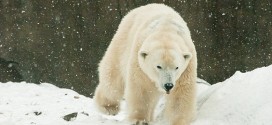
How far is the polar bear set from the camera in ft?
14.9

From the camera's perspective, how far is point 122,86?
6055mm

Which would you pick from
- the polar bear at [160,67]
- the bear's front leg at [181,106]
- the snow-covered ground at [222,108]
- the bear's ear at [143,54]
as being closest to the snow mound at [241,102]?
the snow-covered ground at [222,108]

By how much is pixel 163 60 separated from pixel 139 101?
0.70 metres

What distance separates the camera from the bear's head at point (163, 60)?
446cm

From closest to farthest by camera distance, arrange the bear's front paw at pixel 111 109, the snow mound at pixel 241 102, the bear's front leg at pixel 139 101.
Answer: the snow mound at pixel 241 102, the bear's front leg at pixel 139 101, the bear's front paw at pixel 111 109

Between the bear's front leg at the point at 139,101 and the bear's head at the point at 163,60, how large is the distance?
0.22 m

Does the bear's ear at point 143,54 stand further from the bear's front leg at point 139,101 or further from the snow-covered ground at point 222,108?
the snow-covered ground at point 222,108

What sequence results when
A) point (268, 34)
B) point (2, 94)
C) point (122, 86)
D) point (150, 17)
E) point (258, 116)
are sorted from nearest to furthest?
1. point (258, 116)
2. point (150, 17)
3. point (122, 86)
4. point (2, 94)
5. point (268, 34)

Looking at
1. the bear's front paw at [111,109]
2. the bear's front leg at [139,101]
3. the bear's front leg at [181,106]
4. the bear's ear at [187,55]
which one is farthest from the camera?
the bear's front paw at [111,109]

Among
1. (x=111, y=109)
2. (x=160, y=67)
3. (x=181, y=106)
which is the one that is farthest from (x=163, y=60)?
(x=111, y=109)

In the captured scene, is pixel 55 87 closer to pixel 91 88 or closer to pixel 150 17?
pixel 91 88

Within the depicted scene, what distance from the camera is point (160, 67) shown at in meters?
4.53

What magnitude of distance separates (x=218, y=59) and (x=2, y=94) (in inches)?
146

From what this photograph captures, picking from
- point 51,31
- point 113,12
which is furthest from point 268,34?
point 51,31
